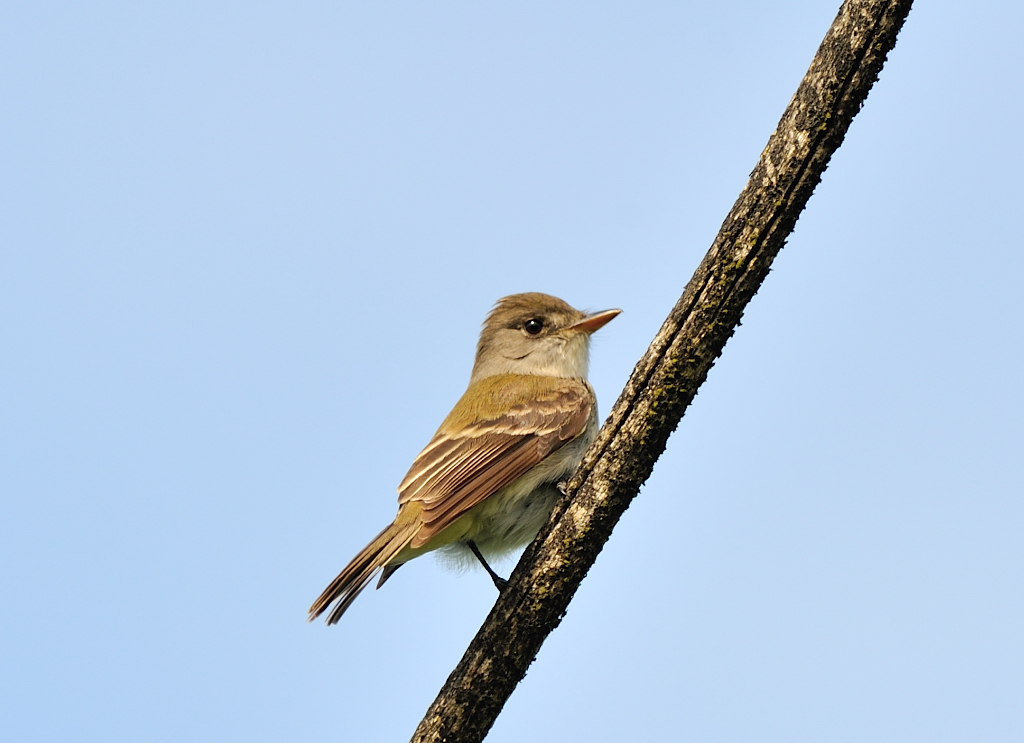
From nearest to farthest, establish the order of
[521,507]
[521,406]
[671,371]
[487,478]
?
[671,371] → [487,478] → [521,507] → [521,406]

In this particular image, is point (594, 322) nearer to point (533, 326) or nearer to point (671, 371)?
point (533, 326)

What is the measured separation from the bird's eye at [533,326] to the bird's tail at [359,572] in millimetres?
2825

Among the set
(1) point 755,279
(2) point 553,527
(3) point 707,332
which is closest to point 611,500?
(2) point 553,527

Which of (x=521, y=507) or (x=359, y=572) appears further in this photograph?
(x=521, y=507)

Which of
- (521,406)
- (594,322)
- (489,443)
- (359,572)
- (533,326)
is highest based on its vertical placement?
(533,326)

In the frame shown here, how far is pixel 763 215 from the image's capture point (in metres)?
5.28

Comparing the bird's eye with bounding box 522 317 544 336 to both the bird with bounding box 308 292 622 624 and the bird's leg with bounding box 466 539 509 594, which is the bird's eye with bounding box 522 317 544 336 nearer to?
the bird with bounding box 308 292 622 624

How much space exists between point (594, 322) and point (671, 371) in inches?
137

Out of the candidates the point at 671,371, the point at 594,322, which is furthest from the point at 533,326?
the point at 671,371

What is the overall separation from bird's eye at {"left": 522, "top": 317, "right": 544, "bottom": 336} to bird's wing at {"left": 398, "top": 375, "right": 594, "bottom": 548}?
3.30ft

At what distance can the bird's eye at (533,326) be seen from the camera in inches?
366

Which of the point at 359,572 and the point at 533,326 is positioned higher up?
the point at 533,326

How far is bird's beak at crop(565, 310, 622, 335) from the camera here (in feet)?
29.1

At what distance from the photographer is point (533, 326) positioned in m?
9.31
